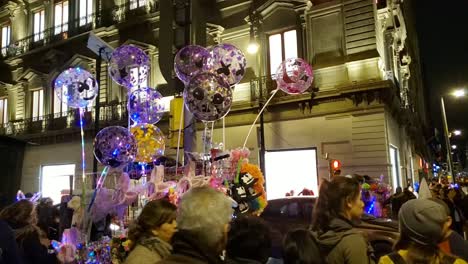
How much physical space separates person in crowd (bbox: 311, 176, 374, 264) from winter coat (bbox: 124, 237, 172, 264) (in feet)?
3.59

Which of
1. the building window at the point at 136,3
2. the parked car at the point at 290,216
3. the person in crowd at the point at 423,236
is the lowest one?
the parked car at the point at 290,216

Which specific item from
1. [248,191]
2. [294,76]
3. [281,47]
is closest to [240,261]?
[248,191]

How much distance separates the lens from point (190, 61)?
28.7ft

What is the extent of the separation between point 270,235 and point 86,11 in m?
23.4

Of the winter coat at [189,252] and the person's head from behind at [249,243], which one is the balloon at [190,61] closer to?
the person's head from behind at [249,243]

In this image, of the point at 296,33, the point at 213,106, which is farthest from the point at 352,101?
the point at 213,106

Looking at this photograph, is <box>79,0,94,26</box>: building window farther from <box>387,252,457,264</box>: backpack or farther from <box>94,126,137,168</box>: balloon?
<box>387,252,457,264</box>: backpack

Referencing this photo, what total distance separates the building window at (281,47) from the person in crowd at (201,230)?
1545cm

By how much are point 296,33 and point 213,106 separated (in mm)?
10645

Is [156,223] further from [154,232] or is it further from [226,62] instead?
[226,62]

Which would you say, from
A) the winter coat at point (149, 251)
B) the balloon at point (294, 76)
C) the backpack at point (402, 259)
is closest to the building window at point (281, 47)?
the balloon at point (294, 76)

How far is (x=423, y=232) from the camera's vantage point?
2363mm

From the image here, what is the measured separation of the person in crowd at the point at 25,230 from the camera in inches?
173

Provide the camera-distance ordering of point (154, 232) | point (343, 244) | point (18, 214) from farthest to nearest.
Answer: point (18, 214), point (154, 232), point (343, 244)
